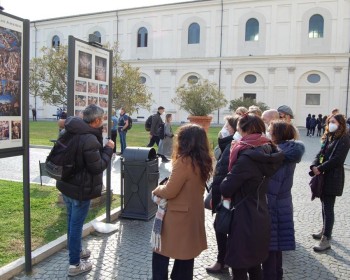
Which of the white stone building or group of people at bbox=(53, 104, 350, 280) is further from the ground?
the white stone building

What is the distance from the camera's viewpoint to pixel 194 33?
140 ft

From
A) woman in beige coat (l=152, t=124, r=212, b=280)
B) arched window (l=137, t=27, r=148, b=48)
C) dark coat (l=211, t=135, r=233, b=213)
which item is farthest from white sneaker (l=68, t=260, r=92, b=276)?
arched window (l=137, t=27, r=148, b=48)

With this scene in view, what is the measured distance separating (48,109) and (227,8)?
27.6 m

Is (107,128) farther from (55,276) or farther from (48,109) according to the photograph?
(48,109)

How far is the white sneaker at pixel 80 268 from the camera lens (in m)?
3.98

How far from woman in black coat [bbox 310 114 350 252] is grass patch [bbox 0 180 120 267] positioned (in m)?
3.57

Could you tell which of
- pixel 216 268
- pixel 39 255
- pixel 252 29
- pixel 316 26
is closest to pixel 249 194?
pixel 216 268

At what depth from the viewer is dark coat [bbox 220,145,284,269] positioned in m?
3.01

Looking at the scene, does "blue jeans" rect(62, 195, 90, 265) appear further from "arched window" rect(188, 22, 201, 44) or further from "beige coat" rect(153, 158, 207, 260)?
"arched window" rect(188, 22, 201, 44)

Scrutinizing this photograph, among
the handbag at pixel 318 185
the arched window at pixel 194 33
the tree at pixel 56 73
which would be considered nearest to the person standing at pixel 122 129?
the tree at pixel 56 73

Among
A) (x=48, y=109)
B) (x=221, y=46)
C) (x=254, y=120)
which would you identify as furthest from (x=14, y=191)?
(x=48, y=109)

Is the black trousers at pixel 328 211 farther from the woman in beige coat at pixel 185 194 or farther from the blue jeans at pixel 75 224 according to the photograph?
the blue jeans at pixel 75 224

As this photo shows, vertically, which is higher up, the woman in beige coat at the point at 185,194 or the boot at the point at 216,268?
the woman in beige coat at the point at 185,194

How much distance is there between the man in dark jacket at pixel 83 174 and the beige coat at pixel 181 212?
3.00 feet
